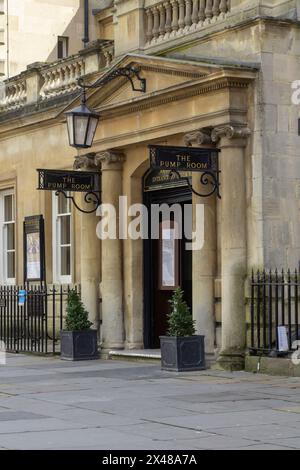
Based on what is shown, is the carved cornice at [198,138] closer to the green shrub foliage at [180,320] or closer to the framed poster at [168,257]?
the framed poster at [168,257]

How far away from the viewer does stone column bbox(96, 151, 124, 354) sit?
65.3 feet

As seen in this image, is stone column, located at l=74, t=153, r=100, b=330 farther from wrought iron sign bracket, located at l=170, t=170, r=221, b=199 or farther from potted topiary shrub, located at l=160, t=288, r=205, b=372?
potted topiary shrub, located at l=160, t=288, r=205, b=372

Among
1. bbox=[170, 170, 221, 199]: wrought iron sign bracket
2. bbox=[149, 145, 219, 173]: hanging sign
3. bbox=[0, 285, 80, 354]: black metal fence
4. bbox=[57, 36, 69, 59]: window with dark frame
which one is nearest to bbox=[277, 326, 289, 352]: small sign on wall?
bbox=[170, 170, 221, 199]: wrought iron sign bracket

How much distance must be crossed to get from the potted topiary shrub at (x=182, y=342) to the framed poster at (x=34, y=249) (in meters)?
7.45

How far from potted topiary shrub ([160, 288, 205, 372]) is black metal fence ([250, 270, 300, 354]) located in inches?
34.9

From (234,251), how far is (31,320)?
6423 millimetres

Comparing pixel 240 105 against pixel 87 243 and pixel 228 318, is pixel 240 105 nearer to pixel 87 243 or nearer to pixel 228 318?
pixel 228 318

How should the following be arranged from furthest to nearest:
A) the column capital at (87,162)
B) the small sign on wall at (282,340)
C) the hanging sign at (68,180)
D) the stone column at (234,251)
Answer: the column capital at (87,162) → the hanging sign at (68,180) → the stone column at (234,251) → the small sign on wall at (282,340)

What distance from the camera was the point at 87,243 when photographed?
2064cm

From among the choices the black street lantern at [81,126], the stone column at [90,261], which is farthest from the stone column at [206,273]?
the stone column at [90,261]

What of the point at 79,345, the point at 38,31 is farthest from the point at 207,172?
the point at 38,31

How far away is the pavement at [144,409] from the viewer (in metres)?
10.1
